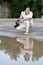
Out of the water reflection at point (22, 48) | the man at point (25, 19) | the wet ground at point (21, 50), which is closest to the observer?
the wet ground at point (21, 50)

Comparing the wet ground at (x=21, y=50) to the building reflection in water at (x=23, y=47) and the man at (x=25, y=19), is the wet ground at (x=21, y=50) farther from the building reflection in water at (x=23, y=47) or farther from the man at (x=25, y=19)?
the man at (x=25, y=19)

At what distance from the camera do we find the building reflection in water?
7254mm

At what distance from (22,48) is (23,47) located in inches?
5.8

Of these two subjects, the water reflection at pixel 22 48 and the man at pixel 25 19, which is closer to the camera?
the water reflection at pixel 22 48

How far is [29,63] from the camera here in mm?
6438

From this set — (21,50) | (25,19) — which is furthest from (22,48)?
(25,19)

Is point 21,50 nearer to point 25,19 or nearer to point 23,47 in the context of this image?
point 23,47

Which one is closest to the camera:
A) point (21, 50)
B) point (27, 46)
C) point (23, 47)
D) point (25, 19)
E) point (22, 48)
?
point (21, 50)

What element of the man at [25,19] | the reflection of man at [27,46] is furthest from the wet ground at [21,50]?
the man at [25,19]

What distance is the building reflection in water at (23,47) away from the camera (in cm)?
725

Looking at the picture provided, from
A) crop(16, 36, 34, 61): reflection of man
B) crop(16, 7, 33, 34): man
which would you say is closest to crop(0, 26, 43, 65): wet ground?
crop(16, 36, 34, 61): reflection of man

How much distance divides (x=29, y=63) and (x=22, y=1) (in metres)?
14.1

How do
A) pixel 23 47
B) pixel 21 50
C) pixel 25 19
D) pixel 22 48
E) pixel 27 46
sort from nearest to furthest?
pixel 21 50
pixel 22 48
pixel 23 47
pixel 27 46
pixel 25 19

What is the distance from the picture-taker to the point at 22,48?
820 centimetres
